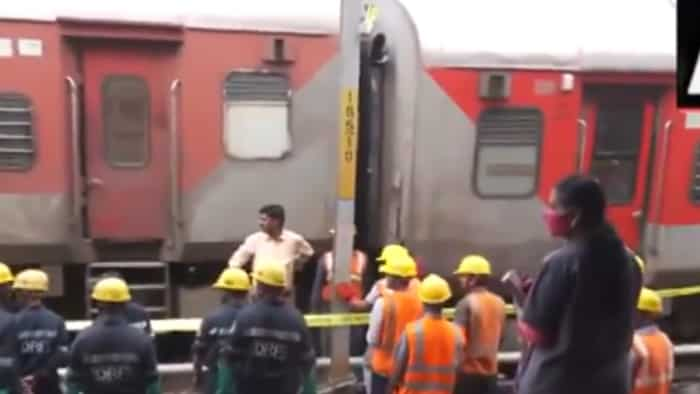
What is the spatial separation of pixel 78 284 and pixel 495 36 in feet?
12.3

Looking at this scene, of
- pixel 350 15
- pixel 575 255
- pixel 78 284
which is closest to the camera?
pixel 575 255

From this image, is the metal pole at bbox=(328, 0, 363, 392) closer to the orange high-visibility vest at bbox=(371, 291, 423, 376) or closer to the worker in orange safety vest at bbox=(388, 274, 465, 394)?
the orange high-visibility vest at bbox=(371, 291, 423, 376)

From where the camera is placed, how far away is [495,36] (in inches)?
310

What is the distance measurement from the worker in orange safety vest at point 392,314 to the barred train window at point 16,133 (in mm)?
2698

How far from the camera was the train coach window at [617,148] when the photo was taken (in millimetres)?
8172

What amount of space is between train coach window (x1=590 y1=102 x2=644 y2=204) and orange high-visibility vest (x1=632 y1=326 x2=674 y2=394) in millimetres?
3080

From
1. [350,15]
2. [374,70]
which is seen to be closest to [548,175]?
[374,70]

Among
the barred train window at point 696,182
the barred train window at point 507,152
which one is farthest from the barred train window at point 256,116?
the barred train window at point 696,182

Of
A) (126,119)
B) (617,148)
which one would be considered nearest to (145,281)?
(126,119)

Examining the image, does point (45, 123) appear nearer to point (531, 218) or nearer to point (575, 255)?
point (531, 218)

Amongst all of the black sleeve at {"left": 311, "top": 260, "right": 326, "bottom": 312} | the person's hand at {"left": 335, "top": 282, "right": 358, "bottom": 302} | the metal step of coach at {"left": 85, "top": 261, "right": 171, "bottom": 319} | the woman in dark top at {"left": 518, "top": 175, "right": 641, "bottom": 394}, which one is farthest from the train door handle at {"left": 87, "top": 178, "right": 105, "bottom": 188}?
the woman in dark top at {"left": 518, "top": 175, "right": 641, "bottom": 394}

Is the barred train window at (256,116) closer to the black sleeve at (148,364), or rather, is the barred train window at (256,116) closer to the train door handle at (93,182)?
the train door handle at (93,182)

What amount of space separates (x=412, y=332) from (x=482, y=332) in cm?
74

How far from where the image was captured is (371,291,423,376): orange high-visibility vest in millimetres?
6066
